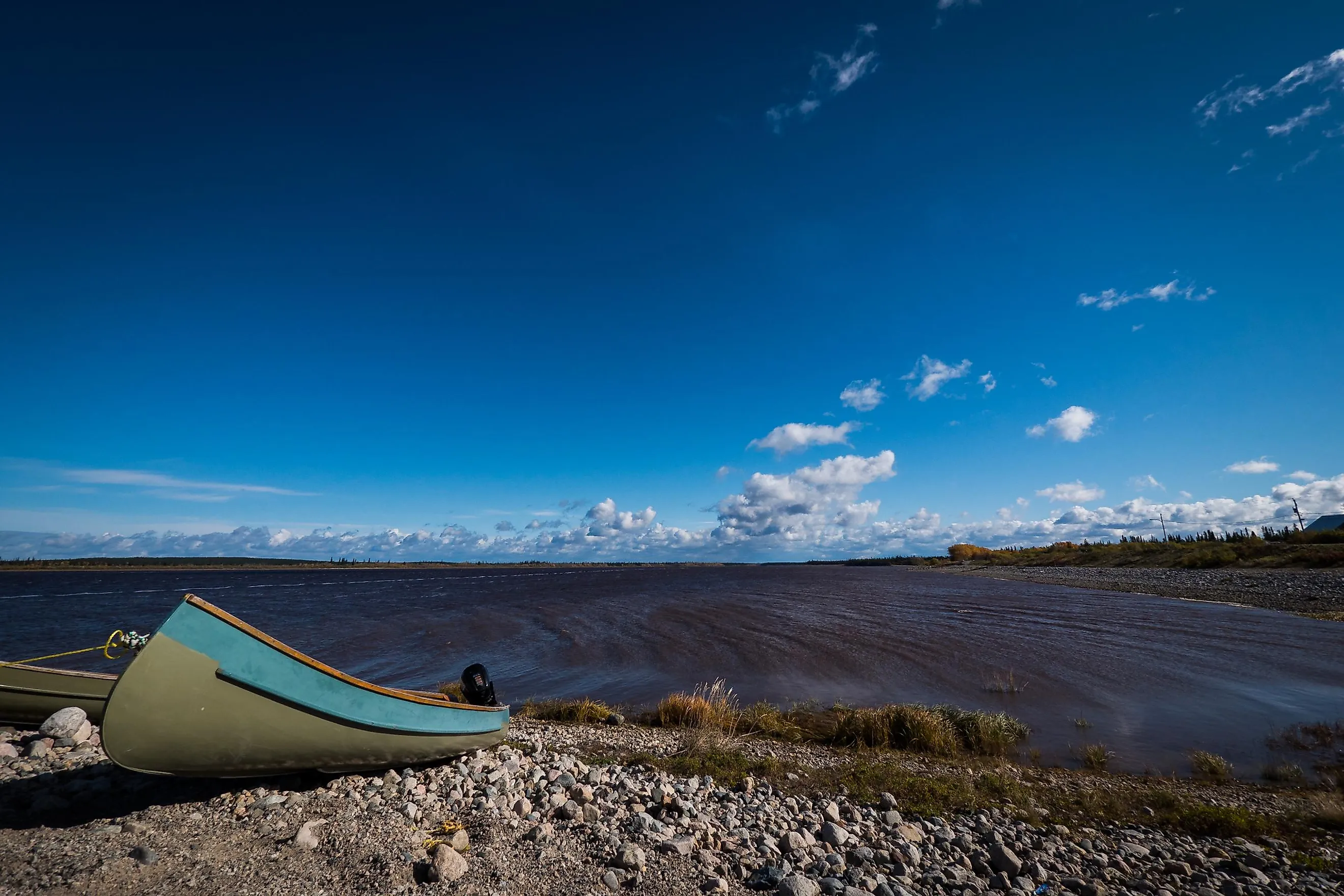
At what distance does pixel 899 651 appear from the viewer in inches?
829

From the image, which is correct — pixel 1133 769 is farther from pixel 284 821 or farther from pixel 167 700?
pixel 167 700

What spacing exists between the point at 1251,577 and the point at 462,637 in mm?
53078

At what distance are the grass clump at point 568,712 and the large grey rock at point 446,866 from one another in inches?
267

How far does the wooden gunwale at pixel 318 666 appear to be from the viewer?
612 cm

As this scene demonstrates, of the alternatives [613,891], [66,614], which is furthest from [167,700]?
[66,614]

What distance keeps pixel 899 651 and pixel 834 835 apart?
16044 millimetres

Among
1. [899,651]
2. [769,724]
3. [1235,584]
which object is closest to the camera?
[769,724]

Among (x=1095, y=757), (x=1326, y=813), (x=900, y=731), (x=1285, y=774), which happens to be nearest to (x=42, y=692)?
(x=900, y=731)

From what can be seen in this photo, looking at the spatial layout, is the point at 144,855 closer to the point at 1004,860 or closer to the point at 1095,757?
the point at 1004,860

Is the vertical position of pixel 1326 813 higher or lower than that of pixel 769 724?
higher

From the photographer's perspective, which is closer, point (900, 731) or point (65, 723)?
point (65, 723)

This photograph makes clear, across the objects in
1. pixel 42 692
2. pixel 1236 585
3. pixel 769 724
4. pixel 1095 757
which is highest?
pixel 42 692

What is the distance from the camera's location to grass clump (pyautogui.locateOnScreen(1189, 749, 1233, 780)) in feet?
30.5

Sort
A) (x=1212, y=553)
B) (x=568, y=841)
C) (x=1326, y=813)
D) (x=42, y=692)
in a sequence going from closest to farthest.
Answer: (x=568, y=841)
(x=1326, y=813)
(x=42, y=692)
(x=1212, y=553)
